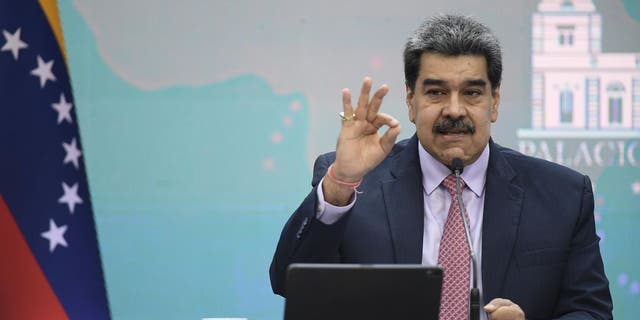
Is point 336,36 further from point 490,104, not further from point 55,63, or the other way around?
point 490,104

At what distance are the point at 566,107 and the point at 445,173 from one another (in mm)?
1539

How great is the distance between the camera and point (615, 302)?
3.83 metres

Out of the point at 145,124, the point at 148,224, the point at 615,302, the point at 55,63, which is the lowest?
the point at 615,302

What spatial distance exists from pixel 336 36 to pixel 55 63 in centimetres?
122

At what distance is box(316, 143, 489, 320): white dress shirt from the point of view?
2369 mm

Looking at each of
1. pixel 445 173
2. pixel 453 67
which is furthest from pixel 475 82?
pixel 445 173

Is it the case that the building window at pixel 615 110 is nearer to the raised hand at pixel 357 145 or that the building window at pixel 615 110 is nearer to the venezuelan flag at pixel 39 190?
the raised hand at pixel 357 145

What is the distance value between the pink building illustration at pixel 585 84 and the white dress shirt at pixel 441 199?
1.39 metres

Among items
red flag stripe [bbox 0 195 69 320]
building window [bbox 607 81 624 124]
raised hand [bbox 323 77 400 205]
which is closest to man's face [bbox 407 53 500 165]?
raised hand [bbox 323 77 400 205]

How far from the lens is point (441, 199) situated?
8.02ft

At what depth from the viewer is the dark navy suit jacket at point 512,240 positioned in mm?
2326

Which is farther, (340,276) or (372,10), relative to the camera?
(372,10)

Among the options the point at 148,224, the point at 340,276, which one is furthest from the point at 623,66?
the point at 340,276

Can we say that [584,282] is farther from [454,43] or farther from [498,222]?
[454,43]
